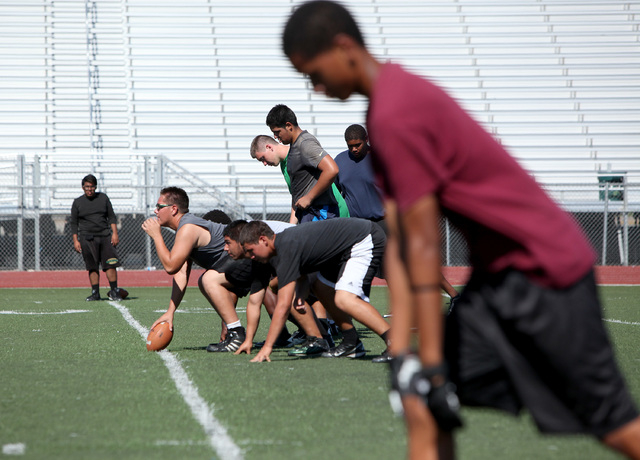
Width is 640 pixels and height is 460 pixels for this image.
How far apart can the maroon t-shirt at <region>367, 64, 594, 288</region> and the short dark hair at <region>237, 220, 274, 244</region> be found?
395 centimetres

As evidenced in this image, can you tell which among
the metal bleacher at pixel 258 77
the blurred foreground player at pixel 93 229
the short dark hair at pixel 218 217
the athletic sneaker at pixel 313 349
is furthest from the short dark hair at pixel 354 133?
the metal bleacher at pixel 258 77

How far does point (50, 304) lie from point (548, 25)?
20.4 meters

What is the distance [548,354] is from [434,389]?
389 millimetres

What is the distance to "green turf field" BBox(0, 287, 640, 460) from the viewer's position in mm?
3789

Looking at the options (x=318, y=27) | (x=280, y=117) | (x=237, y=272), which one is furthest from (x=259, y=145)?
(x=318, y=27)

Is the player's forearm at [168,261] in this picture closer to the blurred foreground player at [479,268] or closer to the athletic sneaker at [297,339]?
the athletic sneaker at [297,339]

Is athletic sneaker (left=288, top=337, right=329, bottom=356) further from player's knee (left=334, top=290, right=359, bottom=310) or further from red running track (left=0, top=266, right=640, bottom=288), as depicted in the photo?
red running track (left=0, top=266, right=640, bottom=288)

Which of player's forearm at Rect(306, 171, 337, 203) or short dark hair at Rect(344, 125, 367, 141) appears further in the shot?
short dark hair at Rect(344, 125, 367, 141)

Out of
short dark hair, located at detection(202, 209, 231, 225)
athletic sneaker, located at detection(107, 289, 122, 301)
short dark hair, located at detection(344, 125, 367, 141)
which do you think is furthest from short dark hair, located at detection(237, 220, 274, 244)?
athletic sneaker, located at detection(107, 289, 122, 301)

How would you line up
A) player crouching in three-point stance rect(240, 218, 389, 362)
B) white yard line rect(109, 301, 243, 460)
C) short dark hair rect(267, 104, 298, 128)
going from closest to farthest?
white yard line rect(109, 301, 243, 460)
player crouching in three-point stance rect(240, 218, 389, 362)
short dark hair rect(267, 104, 298, 128)

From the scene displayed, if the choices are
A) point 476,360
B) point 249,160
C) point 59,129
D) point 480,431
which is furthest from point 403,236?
point 59,129

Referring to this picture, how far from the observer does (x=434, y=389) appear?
6.82ft

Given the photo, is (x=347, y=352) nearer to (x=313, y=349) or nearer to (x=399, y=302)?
(x=313, y=349)

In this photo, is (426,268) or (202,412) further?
(202,412)
